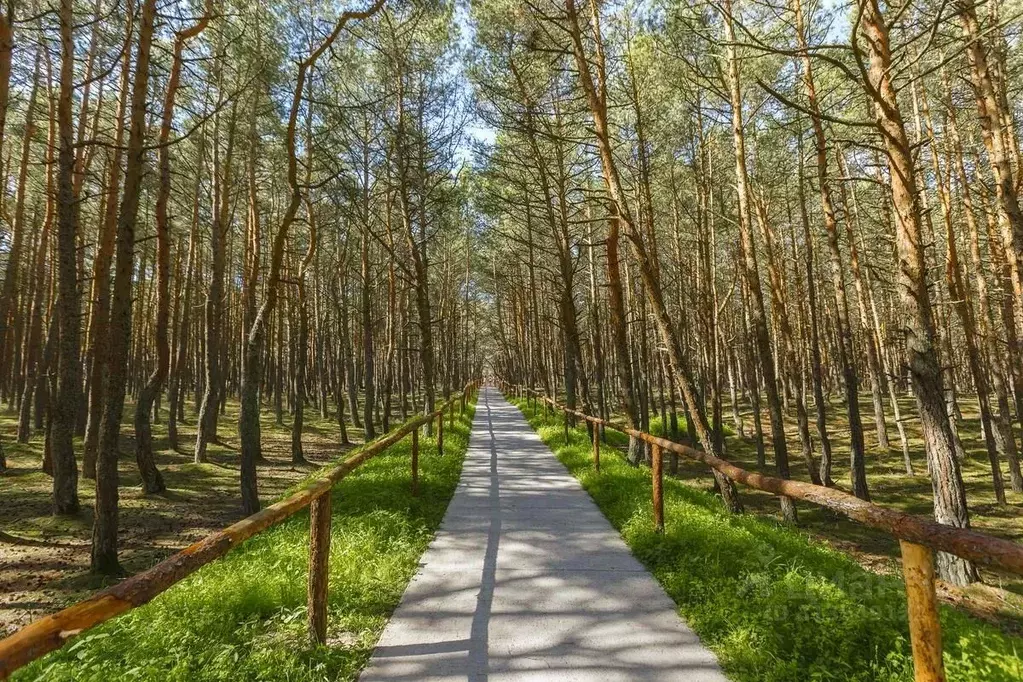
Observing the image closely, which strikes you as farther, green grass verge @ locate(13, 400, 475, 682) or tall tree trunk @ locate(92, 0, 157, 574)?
tall tree trunk @ locate(92, 0, 157, 574)

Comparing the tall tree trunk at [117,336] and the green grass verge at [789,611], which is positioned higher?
the tall tree trunk at [117,336]

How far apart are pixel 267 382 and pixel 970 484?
112 ft

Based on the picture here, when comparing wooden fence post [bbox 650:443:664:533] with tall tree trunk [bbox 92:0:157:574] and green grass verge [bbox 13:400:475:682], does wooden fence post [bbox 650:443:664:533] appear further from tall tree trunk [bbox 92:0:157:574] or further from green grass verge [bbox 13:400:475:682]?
tall tree trunk [bbox 92:0:157:574]

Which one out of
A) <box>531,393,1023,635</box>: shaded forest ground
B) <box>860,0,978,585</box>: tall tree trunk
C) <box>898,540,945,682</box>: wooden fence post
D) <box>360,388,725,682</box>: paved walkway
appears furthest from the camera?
<box>531,393,1023,635</box>: shaded forest ground

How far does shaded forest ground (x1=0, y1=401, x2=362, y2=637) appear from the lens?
715 cm

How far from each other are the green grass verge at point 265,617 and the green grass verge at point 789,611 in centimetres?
231

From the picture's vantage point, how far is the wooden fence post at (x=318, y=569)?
357cm

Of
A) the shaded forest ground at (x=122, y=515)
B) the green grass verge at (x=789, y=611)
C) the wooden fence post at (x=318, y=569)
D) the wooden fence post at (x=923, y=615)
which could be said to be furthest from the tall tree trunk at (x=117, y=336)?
the wooden fence post at (x=923, y=615)

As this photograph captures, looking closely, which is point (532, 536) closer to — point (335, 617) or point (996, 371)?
point (335, 617)

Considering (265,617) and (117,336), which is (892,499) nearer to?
(265,617)

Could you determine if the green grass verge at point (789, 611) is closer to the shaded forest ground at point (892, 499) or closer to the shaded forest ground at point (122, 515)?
the shaded forest ground at point (892, 499)

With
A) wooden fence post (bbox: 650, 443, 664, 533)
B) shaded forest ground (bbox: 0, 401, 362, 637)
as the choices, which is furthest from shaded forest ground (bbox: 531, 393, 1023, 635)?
shaded forest ground (bbox: 0, 401, 362, 637)

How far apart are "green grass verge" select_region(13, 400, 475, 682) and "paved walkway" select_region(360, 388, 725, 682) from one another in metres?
0.22

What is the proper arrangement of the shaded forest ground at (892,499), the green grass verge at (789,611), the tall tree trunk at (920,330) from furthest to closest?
the shaded forest ground at (892,499)
the tall tree trunk at (920,330)
the green grass verge at (789,611)
